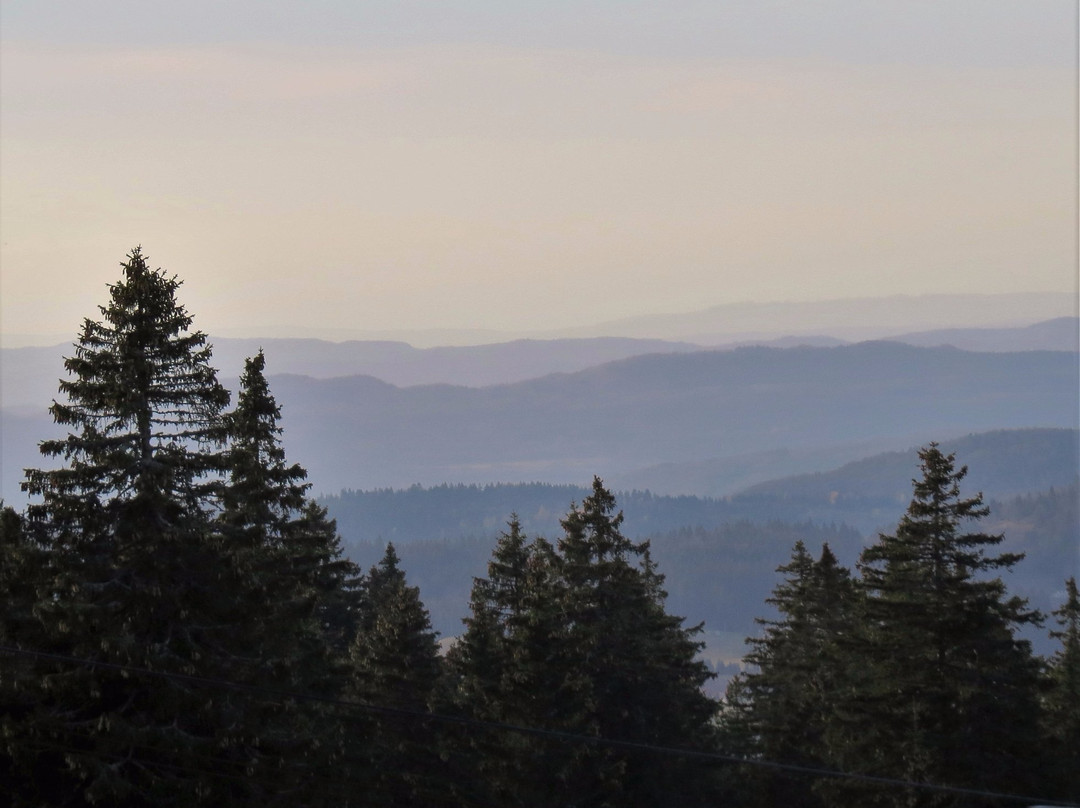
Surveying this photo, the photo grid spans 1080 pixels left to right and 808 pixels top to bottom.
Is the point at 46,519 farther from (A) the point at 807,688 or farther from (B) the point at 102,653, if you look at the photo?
(A) the point at 807,688

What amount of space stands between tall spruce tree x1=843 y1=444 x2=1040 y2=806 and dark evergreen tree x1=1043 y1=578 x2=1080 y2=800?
5.70 feet

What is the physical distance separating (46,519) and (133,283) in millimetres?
4733

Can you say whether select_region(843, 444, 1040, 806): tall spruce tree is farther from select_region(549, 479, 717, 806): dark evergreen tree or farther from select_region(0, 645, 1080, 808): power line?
select_region(549, 479, 717, 806): dark evergreen tree

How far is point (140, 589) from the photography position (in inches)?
1085

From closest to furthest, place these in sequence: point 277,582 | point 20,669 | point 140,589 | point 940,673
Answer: point 20,669, point 140,589, point 277,582, point 940,673

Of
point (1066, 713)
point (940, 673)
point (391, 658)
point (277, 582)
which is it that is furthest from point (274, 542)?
point (1066, 713)

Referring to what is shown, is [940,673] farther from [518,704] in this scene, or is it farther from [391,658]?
[391,658]

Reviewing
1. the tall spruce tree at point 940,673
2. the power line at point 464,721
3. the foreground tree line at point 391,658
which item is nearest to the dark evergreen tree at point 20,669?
the foreground tree line at point 391,658

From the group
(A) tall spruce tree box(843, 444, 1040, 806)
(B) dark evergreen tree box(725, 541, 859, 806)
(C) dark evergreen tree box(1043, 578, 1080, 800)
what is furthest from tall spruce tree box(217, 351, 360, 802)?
(C) dark evergreen tree box(1043, 578, 1080, 800)

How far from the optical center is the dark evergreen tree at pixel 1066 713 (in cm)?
4234

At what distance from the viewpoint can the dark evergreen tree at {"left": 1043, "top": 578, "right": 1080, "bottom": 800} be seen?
4234cm

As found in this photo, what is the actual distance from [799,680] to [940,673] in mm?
17081

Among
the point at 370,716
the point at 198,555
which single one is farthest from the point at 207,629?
the point at 370,716

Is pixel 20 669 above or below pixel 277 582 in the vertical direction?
below
